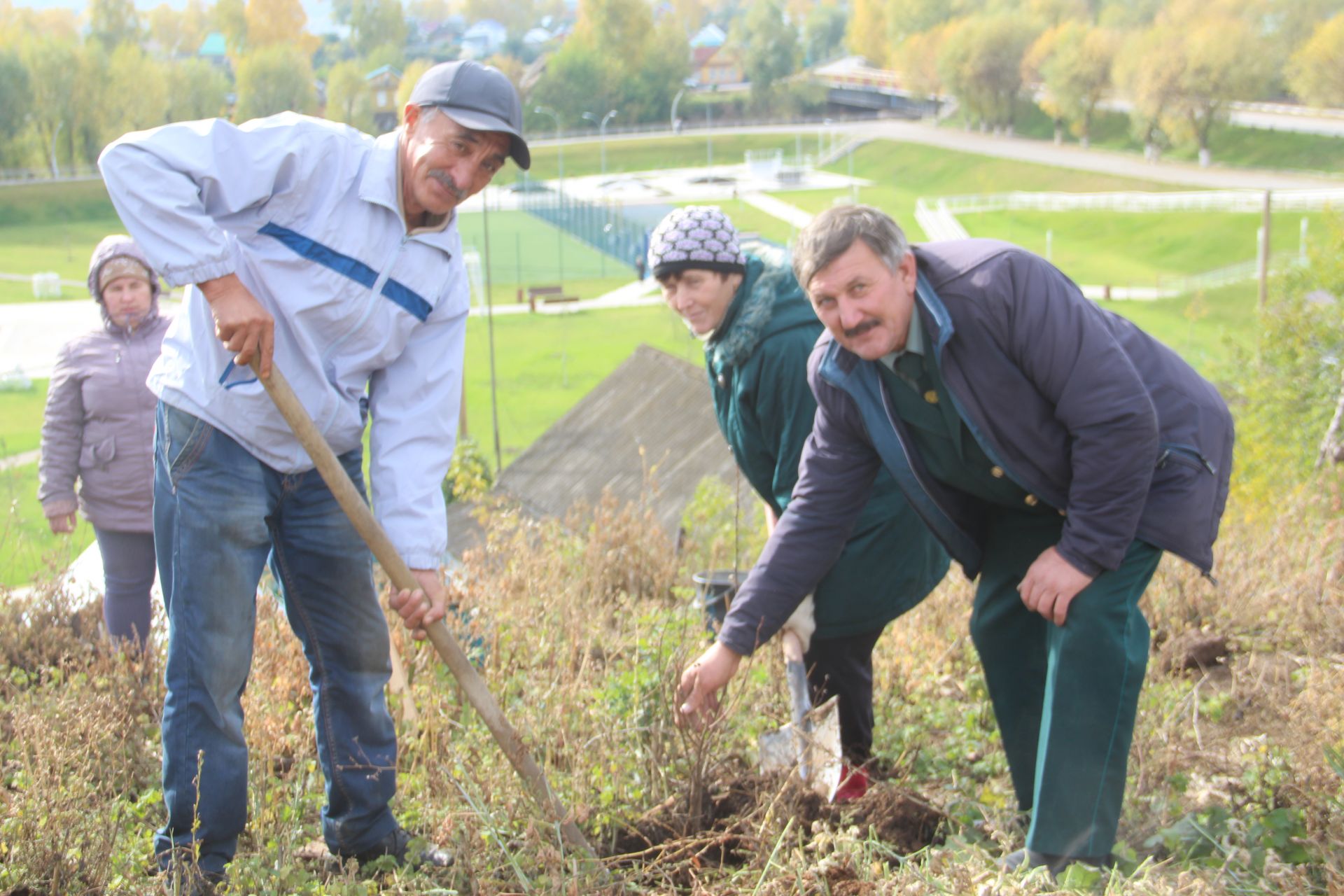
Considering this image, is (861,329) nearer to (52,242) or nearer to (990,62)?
(52,242)

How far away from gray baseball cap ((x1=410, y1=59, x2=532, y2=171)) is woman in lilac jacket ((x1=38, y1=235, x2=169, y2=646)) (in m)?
2.36

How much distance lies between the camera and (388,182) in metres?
2.71

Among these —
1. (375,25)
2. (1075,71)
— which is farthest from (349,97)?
(1075,71)

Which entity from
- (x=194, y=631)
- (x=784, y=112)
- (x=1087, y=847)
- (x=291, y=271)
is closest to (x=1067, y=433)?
(x=1087, y=847)

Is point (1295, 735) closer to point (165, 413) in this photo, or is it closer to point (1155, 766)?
point (1155, 766)

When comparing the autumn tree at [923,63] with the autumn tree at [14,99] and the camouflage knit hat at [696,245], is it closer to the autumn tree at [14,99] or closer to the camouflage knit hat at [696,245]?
the autumn tree at [14,99]

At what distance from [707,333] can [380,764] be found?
59.6 inches

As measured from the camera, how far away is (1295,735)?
3.26m

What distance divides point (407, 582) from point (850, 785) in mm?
1305

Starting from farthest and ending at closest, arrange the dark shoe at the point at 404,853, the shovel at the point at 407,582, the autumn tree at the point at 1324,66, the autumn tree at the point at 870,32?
the autumn tree at the point at 870,32 < the autumn tree at the point at 1324,66 < the dark shoe at the point at 404,853 < the shovel at the point at 407,582

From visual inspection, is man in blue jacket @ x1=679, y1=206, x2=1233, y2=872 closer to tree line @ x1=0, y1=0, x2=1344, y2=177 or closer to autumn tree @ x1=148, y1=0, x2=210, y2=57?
tree line @ x1=0, y1=0, x2=1344, y2=177

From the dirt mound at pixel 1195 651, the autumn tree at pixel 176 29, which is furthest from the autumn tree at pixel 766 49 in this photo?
the dirt mound at pixel 1195 651

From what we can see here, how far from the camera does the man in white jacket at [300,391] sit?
2514 mm

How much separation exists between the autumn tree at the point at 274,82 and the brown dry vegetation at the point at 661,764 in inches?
1080
